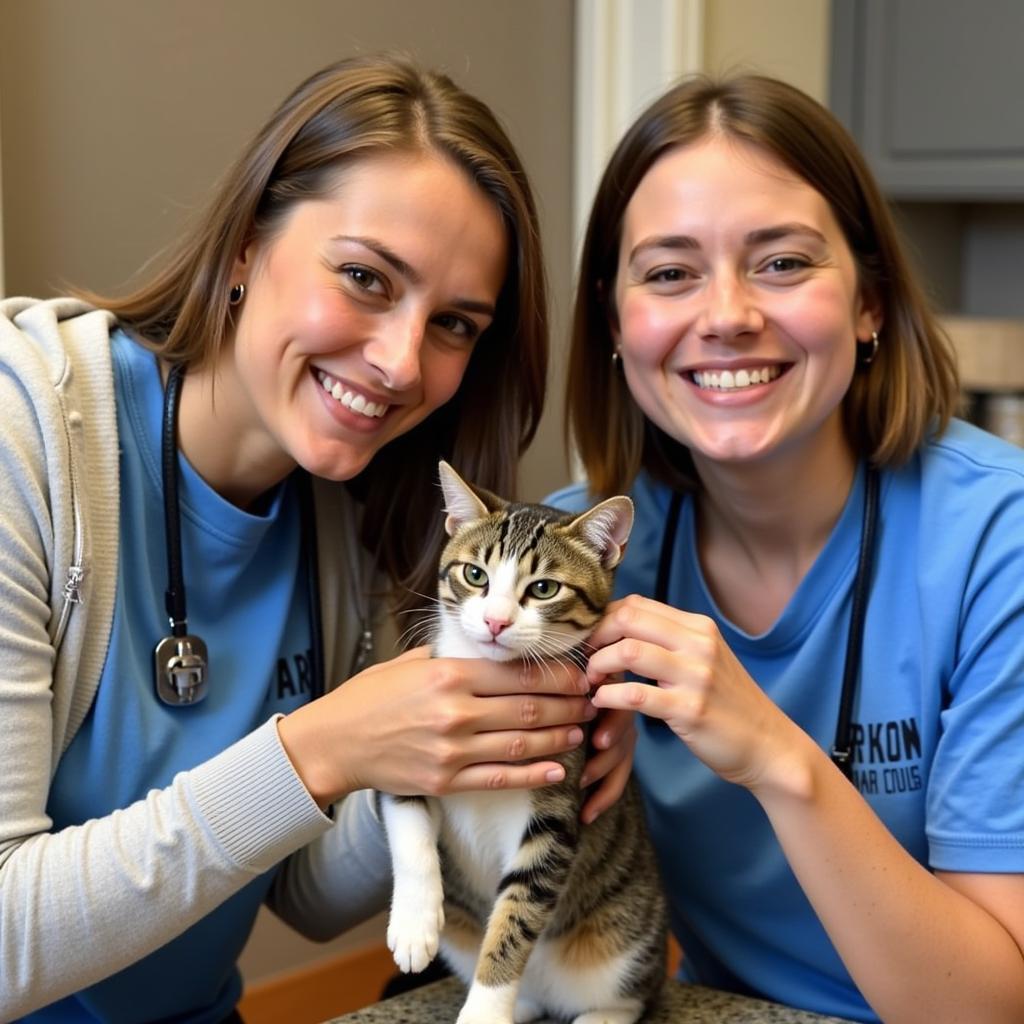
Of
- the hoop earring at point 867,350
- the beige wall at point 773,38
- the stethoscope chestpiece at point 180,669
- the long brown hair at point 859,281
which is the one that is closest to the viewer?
the stethoscope chestpiece at point 180,669

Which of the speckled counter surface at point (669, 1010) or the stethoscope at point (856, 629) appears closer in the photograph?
the speckled counter surface at point (669, 1010)

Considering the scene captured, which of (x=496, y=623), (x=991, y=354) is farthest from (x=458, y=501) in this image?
(x=991, y=354)

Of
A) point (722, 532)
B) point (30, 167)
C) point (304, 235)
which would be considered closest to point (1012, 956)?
point (722, 532)

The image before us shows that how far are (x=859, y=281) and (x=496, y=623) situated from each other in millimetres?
675

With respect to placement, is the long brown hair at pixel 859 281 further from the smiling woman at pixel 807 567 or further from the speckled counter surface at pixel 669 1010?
the speckled counter surface at pixel 669 1010

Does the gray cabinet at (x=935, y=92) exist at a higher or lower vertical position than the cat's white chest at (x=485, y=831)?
higher

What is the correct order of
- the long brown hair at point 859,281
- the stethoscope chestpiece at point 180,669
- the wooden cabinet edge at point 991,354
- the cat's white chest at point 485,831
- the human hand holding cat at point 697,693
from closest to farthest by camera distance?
the human hand holding cat at point 697,693, the cat's white chest at point 485,831, the stethoscope chestpiece at point 180,669, the long brown hair at point 859,281, the wooden cabinet edge at point 991,354

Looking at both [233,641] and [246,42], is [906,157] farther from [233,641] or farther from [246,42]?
[233,641]

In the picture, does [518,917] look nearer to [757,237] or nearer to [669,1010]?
[669,1010]

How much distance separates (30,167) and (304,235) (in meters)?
0.82

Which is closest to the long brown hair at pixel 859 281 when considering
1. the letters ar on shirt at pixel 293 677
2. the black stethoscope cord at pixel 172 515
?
the letters ar on shirt at pixel 293 677

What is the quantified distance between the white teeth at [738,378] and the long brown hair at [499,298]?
8.0 inches

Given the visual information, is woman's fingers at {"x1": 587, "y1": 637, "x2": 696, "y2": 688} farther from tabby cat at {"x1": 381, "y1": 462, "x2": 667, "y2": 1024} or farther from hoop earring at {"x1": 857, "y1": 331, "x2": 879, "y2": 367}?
hoop earring at {"x1": 857, "y1": 331, "x2": 879, "y2": 367}

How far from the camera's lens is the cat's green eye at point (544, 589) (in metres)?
1.31
